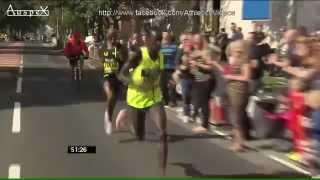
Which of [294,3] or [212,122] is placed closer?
[294,3]

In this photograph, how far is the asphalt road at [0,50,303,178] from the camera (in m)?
8.29

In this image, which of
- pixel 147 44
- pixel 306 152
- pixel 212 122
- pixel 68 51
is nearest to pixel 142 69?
pixel 147 44

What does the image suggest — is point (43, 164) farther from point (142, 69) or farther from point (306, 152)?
point (306, 152)

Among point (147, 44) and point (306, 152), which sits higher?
point (147, 44)

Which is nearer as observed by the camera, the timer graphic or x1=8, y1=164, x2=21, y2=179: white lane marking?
x1=8, y1=164, x2=21, y2=179: white lane marking

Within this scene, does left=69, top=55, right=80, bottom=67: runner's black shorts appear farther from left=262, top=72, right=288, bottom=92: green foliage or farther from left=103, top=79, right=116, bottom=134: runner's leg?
left=103, top=79, right=116, bottom=134: runner's leg

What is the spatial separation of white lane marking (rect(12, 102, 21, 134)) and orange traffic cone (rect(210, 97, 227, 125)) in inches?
128

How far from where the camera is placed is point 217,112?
12.6 meters

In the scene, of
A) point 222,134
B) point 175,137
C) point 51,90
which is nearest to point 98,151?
point 175,137

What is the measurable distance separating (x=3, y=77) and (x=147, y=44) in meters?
16.0

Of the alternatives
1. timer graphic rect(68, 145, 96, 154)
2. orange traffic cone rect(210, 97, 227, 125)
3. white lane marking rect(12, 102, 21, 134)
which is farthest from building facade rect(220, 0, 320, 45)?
white lane marking rect(12, 102, 21, 134)

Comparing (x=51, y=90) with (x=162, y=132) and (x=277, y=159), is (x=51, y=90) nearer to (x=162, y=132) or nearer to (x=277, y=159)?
(x=277, y=159)

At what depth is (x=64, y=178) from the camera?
7754 millimetres

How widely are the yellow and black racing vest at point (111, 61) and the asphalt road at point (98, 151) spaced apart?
3.10 feet
